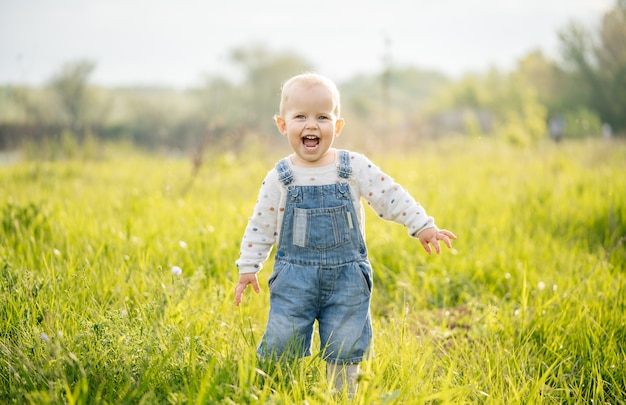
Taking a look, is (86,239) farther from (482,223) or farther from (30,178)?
(30,178)

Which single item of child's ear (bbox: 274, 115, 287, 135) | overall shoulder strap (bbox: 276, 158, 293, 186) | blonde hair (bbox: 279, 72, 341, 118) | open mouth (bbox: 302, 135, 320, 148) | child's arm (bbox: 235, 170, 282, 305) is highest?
blonde hair (bbox: 279, 72, 341, 118)

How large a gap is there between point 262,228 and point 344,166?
1.56 feet

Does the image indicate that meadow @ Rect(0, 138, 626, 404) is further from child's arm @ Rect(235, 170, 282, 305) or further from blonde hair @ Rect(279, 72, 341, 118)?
blonde hair @ Rect(279, 72, 341, 118)

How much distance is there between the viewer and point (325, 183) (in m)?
2.44

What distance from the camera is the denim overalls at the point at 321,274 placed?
7.86 ft

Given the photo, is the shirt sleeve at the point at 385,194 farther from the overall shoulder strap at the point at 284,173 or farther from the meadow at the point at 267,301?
the meadow at the point at 267,301

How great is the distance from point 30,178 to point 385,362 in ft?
21.7

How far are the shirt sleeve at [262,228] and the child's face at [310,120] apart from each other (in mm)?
189

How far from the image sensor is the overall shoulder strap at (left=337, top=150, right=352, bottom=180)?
245 centimetres

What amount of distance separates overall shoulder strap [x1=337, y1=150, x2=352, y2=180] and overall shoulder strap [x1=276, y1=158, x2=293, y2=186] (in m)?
0.22

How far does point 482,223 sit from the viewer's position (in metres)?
5.02

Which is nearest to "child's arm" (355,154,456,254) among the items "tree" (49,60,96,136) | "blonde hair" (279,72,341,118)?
"blonde hair" (279,72,341,118)

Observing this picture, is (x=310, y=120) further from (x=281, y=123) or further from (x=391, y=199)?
(x=391, y=199)

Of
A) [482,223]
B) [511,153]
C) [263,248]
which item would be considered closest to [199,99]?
[511,153]
